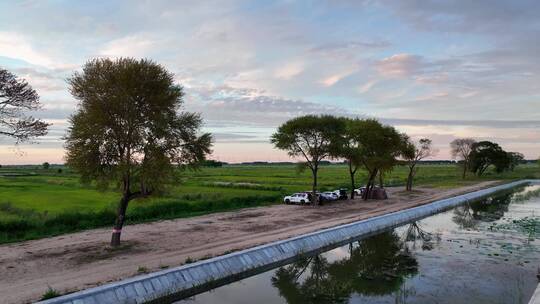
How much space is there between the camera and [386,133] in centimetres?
6000

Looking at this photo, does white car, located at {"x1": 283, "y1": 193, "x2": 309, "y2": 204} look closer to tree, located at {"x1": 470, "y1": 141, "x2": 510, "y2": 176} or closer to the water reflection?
the water reflection

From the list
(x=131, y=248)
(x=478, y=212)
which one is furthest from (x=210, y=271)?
(x=478, y=212)

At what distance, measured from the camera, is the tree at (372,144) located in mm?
57688

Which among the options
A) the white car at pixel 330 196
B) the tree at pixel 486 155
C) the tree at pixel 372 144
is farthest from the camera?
the tree at pixel 486 155

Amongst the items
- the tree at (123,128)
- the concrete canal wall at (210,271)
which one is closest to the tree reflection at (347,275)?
the concrete canal wall at (210,271)

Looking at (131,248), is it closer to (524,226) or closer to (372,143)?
(524,226)

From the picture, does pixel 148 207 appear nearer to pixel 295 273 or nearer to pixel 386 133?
pixel 295 273

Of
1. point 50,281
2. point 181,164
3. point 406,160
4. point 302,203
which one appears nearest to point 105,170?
point 181,164

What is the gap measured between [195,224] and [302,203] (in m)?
19.2

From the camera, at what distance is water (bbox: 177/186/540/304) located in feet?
61.7

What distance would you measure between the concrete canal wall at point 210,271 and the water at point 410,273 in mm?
582

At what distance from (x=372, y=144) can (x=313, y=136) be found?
930 cm

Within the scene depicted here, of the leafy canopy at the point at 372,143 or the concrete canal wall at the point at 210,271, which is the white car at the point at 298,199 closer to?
the leafy canopy at the point at 372,143

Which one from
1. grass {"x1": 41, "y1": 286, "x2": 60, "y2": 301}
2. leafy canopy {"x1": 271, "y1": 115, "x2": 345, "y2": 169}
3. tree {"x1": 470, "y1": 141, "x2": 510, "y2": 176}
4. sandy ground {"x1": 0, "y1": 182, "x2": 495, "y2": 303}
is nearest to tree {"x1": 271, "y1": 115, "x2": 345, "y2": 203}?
leafy canopy {"x1": 271, "y1": 115, "x2": 345, "y2": 169}
